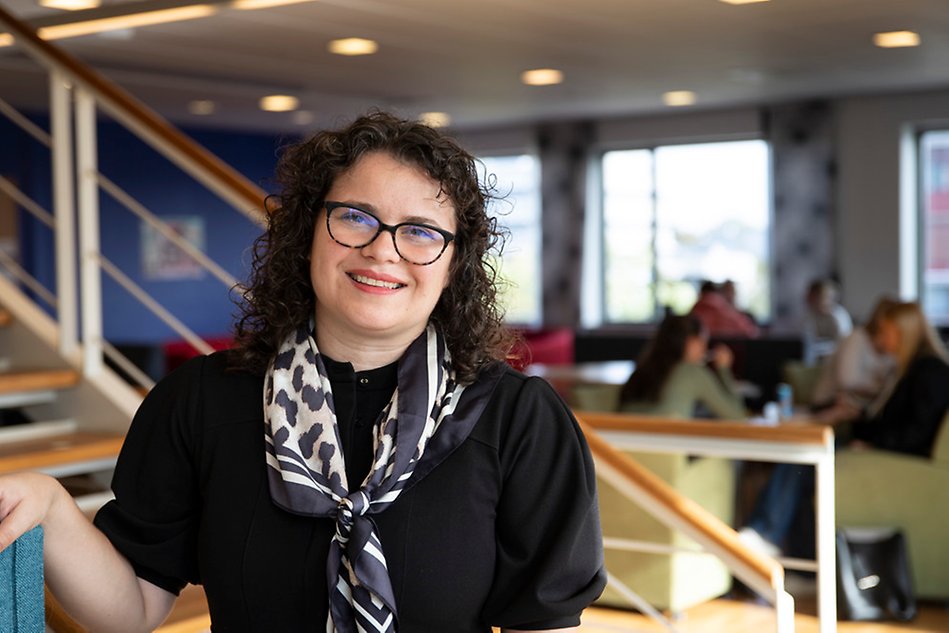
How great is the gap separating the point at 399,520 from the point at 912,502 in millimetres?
4451

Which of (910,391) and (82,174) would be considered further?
(910,391)

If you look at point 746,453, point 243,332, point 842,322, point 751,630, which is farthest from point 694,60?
point 243,332

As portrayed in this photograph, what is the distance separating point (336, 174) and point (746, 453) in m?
1.79

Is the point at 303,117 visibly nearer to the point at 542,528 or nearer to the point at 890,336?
the point at 890,336

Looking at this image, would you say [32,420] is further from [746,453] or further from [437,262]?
[437,262]

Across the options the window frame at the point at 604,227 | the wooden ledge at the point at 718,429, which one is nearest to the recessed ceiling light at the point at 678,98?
the window frame at the point at 604,227

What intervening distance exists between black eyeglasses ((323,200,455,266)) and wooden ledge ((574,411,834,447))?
1.57 meters

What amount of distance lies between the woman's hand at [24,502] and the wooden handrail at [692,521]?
1.25 m

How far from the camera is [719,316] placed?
9539 millimetres

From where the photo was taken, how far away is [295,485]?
1450mm

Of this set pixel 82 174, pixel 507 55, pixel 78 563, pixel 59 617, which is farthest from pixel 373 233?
pixel 507 55

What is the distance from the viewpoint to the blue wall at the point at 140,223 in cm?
1077

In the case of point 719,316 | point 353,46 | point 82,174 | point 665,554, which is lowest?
point 665,554

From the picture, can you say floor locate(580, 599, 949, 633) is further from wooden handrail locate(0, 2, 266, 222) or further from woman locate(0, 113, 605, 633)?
woman locate(0, 113, 605, 633)
